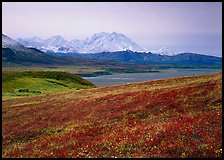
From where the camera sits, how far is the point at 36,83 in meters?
96.7

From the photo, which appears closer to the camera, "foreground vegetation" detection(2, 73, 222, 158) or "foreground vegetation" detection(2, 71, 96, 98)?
"foreground vegetation" detection(2, 73, 222, 158)

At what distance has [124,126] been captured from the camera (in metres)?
29.2

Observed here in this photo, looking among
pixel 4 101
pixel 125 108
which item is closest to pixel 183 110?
pixel 125 108

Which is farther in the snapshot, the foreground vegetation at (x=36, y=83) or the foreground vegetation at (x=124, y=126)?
the foreground vegetation at (x=36, y=83)

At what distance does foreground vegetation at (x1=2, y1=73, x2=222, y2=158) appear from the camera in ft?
71.8

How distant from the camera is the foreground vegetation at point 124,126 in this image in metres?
21.9

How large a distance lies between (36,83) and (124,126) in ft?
236

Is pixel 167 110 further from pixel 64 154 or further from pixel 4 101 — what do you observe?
pixel 4 101

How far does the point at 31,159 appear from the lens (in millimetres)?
23438

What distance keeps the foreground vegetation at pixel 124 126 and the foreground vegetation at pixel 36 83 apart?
113ft

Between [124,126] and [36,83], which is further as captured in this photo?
[36,83]

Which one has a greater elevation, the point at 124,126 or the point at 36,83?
the point at 36,83

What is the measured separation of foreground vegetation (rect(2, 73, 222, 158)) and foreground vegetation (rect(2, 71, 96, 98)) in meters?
34.4

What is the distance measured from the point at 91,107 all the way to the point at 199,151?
23.7 m
